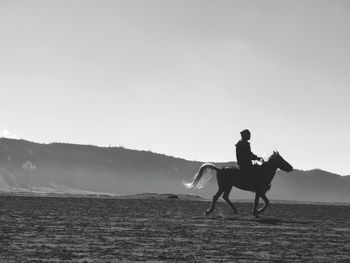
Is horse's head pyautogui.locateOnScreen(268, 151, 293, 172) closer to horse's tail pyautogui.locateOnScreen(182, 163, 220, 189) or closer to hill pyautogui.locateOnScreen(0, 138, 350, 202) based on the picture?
horse's tail pyautogui.locateOnScreen(182, 163, 220, 189)

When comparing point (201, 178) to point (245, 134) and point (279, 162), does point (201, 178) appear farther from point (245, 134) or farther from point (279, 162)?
point (279, 162)

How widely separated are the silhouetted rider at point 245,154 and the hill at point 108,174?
93504 millimetres

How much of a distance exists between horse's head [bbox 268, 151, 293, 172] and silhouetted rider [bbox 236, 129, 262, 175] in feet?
1.98

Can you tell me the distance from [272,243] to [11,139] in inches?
4641

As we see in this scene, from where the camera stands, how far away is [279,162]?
1894 cm

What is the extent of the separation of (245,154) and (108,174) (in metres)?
111

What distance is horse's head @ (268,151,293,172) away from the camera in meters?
18.9

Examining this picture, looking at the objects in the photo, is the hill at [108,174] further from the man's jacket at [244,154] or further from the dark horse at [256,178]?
the man's jacket at [244,154]

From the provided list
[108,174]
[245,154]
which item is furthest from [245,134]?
[108,174]

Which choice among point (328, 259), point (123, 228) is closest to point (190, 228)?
point (123, 228)

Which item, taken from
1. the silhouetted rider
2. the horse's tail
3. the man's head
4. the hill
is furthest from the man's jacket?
the hill

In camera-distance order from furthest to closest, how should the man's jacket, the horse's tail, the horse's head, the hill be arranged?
the hill
the horse's tail
the horse's head
the man's jacket

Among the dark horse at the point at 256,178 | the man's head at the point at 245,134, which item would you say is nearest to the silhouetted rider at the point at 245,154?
the man's head at the point at 245,134

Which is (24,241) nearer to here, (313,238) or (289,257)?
(289,257)
